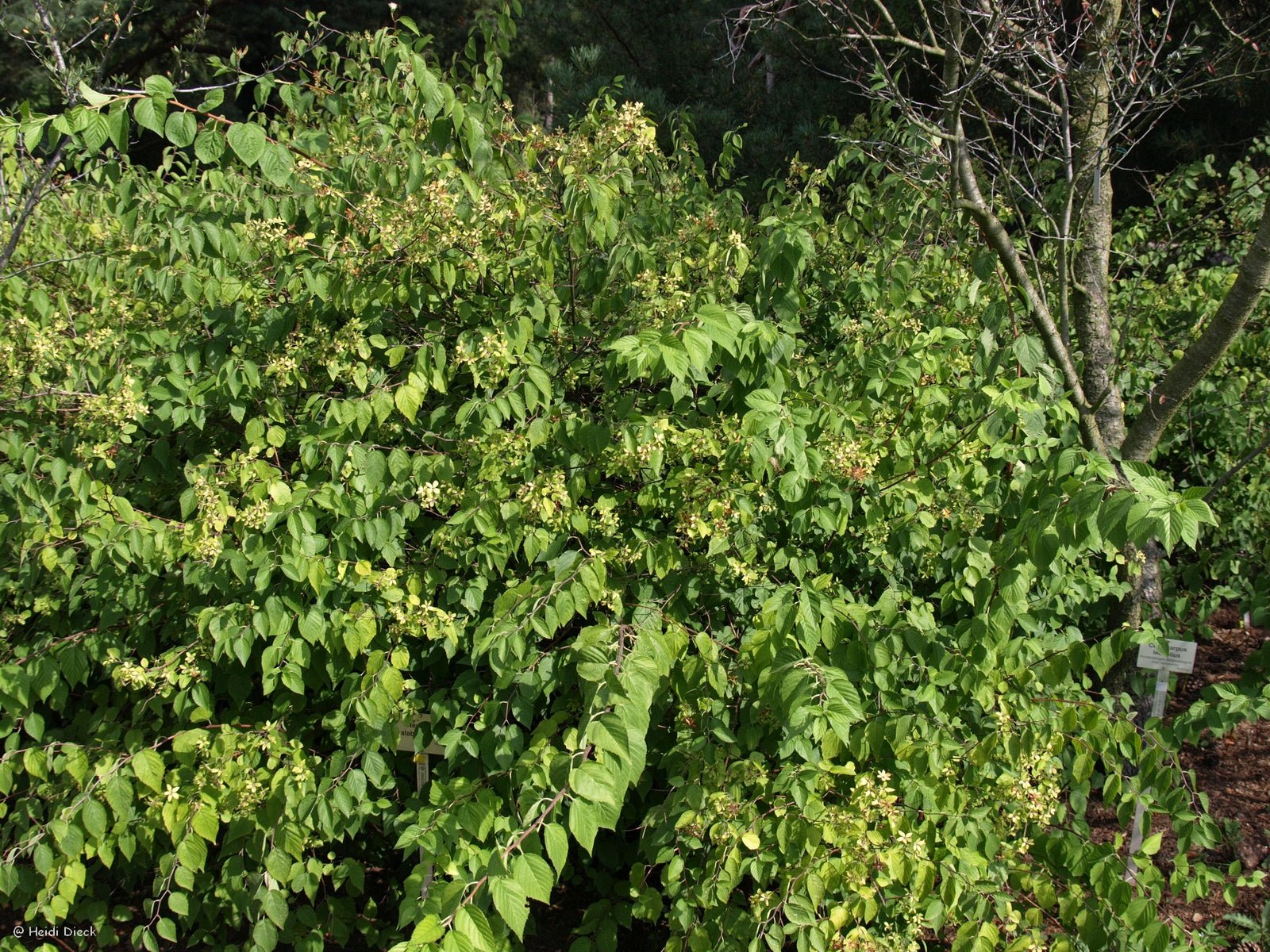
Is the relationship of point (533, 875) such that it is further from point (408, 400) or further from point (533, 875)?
point (408, 400)

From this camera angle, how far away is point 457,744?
2164 millimetres

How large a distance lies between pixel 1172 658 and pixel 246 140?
2694 millimetres

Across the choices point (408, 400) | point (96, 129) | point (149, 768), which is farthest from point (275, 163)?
point (149, 768)

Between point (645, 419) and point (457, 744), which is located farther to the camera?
point (457, 744)

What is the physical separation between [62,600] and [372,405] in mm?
1173

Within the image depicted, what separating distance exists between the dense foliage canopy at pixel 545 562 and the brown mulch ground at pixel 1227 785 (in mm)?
1156

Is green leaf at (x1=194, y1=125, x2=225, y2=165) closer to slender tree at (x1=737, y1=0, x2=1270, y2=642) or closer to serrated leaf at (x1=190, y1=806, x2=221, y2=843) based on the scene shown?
serrated leaf at (x1=190, y1=806, x2=221, y2=843)

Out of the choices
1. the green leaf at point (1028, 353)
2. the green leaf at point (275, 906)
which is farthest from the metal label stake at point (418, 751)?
the green leaf at point (1028, 353)

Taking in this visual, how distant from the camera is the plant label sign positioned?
8.93 ft

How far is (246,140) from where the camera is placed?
181 centimetres

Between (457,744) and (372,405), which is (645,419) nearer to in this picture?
(372,405)

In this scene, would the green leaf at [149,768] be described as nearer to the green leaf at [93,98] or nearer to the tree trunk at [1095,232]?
the green leaf at [93,98]

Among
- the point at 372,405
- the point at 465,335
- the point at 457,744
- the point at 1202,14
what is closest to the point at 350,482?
the point at 372,405

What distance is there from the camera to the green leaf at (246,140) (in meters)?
1.78
